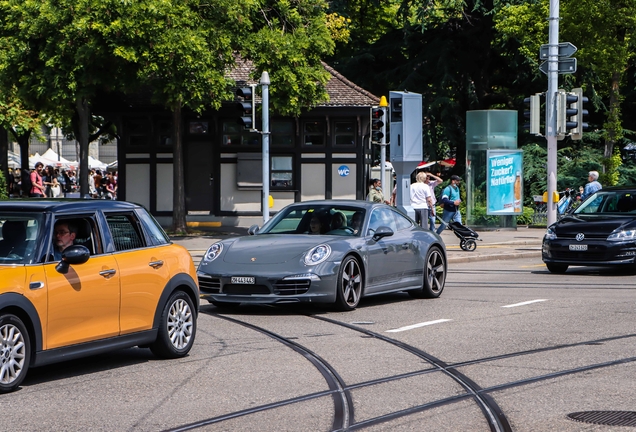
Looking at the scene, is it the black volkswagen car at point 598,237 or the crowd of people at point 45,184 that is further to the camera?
the crowd of people at point 45,184

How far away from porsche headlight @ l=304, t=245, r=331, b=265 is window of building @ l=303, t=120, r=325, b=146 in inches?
913

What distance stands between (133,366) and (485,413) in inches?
133

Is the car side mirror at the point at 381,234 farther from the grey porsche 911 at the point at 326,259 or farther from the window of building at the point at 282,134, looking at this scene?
the window of building at the point at 282,134

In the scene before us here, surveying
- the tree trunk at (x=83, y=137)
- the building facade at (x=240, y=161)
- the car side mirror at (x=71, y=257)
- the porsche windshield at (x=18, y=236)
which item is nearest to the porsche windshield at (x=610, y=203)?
the car side mirror at (x=71, y=257)

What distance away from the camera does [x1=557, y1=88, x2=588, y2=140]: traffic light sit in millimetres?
24688

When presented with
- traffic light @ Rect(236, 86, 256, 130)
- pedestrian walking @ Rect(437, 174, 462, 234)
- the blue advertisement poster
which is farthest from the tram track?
the blue advertisement poster

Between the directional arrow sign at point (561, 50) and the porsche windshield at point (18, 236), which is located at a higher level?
the directional arrow sign at point (561, 50)

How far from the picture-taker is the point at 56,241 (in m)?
8.85

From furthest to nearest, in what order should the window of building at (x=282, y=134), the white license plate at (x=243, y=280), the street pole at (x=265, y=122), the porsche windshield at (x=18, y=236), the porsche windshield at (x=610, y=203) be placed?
the window of building at (x=282, y=134)
the street pole at (x=265, y=122)
the porsche windshield at (x=610, y=203)
the white license plate at (x=243, y=280)
the porsche windshield at (x=18, y=236)

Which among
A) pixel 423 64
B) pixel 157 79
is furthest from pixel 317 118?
pixel 423 64

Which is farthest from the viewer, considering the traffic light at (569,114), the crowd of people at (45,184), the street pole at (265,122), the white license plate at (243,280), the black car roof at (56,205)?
the crowd of people at (45,184)

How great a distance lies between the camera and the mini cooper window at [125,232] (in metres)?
9.37

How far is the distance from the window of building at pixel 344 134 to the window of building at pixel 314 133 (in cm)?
44

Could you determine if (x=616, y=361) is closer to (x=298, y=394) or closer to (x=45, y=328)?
(x=298, y=394)
